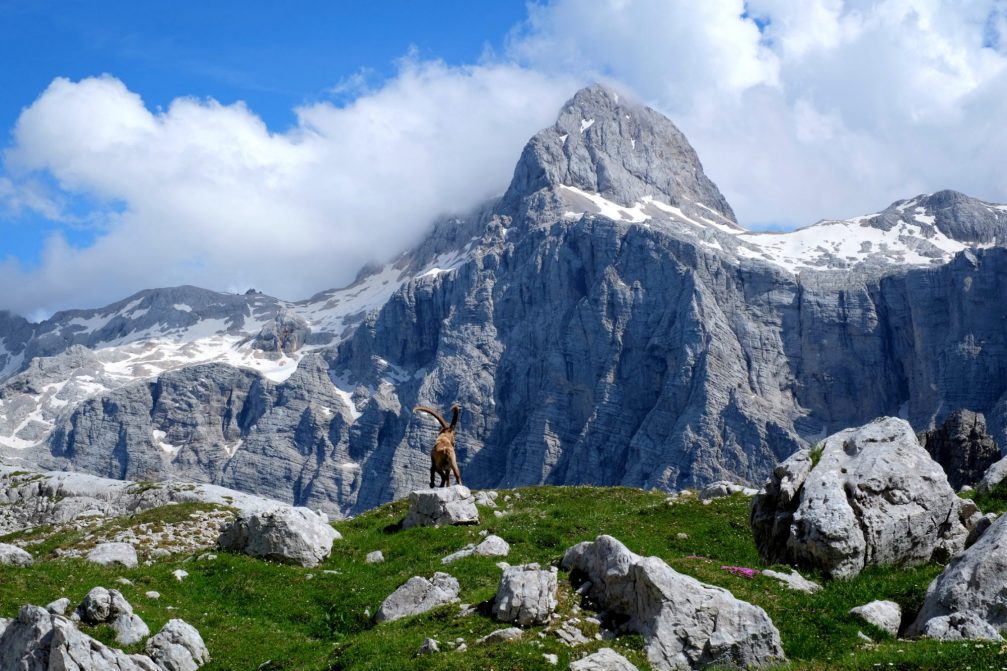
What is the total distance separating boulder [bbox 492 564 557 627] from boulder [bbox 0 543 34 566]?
20795 millimetres

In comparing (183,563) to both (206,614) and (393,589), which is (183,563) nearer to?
(206,614)

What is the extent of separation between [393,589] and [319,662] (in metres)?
7.28

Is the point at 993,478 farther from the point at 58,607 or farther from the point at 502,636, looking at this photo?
the point at 58,607

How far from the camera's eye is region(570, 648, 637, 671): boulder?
20328 millimetres

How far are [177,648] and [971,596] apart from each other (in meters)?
19.2

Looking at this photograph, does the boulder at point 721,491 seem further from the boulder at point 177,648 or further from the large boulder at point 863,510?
the boulder at point 177,648

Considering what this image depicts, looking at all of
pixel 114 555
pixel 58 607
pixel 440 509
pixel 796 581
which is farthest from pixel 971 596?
pixel 114 555

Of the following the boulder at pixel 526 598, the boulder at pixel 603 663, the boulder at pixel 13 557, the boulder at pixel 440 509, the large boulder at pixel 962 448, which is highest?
the large boulder at pixel 962 448

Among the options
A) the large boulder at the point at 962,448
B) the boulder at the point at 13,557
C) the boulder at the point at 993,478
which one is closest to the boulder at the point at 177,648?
the boulder at the point at 13,557

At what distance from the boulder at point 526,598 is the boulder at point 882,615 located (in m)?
7.07

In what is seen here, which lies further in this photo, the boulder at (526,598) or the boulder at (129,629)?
the boulder at (129,629)

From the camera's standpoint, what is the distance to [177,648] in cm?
2583

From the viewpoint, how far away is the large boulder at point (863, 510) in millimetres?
27406

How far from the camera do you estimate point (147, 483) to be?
248 ft
